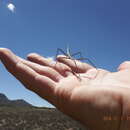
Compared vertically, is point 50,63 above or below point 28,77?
above

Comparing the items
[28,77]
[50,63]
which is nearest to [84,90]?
[28,77]

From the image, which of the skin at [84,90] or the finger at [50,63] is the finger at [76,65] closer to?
the skin at [84,90]

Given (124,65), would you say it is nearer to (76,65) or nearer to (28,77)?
(76,65)

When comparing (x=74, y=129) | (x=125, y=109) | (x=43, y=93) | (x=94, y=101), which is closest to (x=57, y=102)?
(x=43, y=93)

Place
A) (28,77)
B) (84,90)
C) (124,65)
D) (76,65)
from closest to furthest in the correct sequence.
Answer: (84,90) → (28,77) → (124,65) → (76,65)

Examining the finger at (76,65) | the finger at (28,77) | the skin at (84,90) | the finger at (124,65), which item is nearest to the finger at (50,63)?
the skin at (84,90)

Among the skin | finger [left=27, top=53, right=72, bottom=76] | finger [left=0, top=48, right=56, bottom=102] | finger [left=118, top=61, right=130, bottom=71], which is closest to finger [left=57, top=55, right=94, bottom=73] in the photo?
the skin

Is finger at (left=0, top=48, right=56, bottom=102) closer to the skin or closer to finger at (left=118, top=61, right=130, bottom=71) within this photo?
the skin
